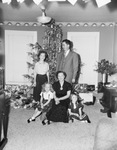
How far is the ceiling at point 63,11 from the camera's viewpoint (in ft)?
15.7

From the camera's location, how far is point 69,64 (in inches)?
159

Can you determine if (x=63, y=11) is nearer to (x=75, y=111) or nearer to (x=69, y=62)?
(x=69, y=62)

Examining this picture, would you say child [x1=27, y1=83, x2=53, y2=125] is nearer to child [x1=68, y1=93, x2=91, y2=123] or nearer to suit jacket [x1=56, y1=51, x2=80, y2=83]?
child [x1=68, y1=93, x2=91, y2=123]

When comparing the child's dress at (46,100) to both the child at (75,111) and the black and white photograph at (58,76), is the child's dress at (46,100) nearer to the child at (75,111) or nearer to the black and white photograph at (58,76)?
the black and white photograph at (58,76)

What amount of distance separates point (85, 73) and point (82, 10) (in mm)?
2268

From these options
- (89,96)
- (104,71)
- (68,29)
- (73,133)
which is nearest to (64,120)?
(73,133)

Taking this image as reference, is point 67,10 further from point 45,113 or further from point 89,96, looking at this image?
point 45,113

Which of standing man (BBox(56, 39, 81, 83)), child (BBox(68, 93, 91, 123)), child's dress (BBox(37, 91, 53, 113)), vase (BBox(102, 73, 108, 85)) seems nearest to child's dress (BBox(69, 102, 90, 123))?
child (BBox(68, 93, 91, 123))

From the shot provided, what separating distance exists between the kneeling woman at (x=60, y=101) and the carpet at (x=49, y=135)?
14 cm

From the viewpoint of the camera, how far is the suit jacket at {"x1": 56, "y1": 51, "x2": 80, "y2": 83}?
13.2ft

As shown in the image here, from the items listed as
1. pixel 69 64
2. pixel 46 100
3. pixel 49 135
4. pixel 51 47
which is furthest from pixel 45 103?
pixel 51 47

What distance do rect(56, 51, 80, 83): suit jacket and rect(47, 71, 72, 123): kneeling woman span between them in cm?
30

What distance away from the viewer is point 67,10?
17.2 ft

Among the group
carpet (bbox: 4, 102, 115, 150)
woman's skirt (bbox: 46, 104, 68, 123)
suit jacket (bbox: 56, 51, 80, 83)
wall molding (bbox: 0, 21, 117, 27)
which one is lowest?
carpet (bbox: 4, 102, 115, 150)
